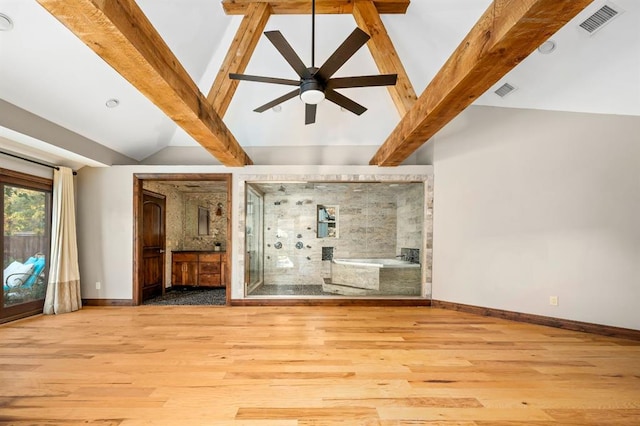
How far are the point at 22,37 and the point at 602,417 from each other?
17.5 ft

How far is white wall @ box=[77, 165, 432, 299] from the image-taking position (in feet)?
16.8

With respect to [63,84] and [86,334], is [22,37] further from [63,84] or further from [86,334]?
[86,334]

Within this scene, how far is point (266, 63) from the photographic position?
4.41 meters

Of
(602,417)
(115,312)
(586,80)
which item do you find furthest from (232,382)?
(586,80)

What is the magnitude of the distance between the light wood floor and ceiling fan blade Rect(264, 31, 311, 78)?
2.46m

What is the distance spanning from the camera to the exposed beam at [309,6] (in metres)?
3.49

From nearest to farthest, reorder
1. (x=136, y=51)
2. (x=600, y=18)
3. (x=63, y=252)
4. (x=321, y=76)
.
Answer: (x=136, y=51), (x=321, y=76), (x=600, y=18), (x=63, y=252)

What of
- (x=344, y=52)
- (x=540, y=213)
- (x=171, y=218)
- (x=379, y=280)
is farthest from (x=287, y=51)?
(x=171, y=218)

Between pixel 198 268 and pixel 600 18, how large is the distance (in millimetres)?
7216

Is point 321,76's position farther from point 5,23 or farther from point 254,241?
point 254,241

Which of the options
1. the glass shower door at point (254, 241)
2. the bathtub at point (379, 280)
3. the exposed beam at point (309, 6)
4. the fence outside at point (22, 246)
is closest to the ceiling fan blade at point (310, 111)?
the exposed beam at point (309, 6)

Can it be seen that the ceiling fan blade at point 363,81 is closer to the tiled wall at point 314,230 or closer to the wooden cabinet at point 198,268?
the tiled wall at point 314,230

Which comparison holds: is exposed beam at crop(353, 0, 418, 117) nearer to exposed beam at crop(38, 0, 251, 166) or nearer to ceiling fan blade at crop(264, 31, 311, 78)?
ceiling fan blade at crop(264, 31, 311, 78)

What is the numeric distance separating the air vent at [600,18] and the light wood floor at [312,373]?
310cm
